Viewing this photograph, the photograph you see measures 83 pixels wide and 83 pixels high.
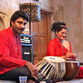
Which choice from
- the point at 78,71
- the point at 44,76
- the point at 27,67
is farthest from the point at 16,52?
the point at 78,71

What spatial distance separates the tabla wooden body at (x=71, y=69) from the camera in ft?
12.0

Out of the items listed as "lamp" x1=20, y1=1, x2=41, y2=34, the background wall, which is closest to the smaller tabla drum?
"lamp" x1=20, y1=1, x2=41, y2=34

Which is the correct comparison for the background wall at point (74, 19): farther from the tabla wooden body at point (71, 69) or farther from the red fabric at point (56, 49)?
the tabla wooden body at point (71, 69)

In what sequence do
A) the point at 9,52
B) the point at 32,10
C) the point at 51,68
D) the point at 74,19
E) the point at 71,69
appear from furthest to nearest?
the point at 74,19, the point at 32,10, the point at 71,69, the point at 51,68, the point at 9,52

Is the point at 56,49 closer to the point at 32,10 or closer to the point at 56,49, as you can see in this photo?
the point at 56,49

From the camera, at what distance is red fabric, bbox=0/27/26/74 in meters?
2.85

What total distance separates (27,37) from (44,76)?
162 centimetres

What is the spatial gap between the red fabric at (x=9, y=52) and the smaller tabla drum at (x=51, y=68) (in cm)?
42

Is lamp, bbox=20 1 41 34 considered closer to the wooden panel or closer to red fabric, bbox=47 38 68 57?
the wooden panel

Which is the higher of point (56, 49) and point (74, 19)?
point (74, 19)

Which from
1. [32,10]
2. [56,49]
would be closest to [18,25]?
[56,49]

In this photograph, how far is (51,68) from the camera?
347cm

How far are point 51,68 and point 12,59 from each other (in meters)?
0.77

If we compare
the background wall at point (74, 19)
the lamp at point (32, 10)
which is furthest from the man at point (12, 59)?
the background wall at point (74, 19)
